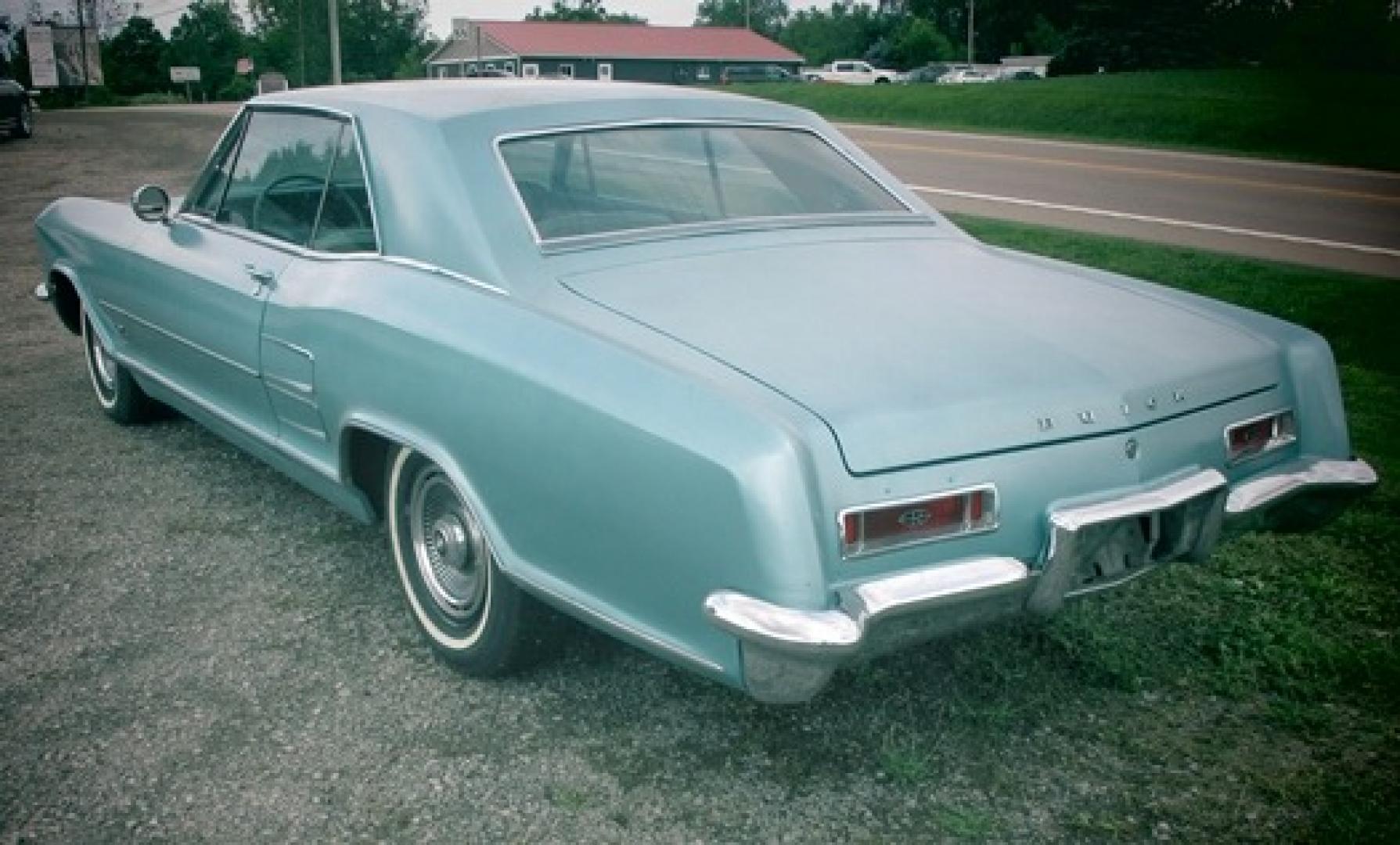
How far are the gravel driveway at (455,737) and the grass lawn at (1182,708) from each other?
0.01m

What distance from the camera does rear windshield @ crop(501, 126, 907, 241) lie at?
3217 mm

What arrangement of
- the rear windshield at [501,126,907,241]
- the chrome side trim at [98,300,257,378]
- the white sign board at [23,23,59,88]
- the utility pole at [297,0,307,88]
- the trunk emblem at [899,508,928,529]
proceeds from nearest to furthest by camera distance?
the trunk emblem at [899,508,928,529]
the rear windshield at [501,126,907,241]
the chrome side trim at [98,300,257,378]
the white sign board at [23,23,59,88]
the utility pole at [297,0,307,88]

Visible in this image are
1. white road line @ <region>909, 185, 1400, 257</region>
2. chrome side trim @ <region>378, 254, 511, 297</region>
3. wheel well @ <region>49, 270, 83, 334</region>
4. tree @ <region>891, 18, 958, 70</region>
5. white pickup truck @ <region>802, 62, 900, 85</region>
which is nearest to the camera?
chrome side trim @ <region>378, 254, 511, 297</region>

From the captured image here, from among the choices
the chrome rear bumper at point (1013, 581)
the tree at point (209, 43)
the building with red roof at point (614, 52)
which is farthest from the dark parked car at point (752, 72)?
the chrome rear bumper at point (1013, 581)

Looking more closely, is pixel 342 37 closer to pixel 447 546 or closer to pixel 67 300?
pixel 67 300

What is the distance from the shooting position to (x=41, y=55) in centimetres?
4731

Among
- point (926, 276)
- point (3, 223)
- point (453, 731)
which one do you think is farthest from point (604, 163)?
point (3, 223)

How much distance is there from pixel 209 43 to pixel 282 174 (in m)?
94.5

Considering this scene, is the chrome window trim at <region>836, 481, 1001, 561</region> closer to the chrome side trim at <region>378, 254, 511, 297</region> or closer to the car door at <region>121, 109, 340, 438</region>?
the chrome side trim at <region>378, 254, 511, 297</region>

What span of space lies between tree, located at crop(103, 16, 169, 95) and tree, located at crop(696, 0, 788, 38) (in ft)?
189

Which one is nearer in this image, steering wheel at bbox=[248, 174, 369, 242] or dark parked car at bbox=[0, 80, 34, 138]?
steering wheel at bbox=[248, 174, 369, 242]

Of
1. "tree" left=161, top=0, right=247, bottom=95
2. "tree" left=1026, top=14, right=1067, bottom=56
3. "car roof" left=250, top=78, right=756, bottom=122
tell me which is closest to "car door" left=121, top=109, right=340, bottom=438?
"car roof" left=250, top=78, right=756, bottom=122

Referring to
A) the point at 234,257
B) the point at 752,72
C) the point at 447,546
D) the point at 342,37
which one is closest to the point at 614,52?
the point at 752,72

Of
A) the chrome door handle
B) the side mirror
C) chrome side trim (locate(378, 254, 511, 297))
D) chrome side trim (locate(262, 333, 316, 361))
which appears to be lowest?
chrome side trim (locate(262, 333, 316, 361))
